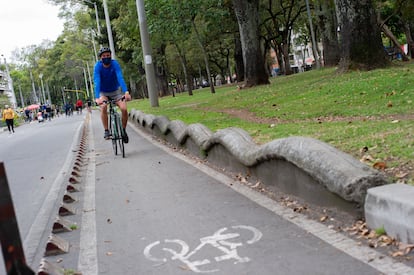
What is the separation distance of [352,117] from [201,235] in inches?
240

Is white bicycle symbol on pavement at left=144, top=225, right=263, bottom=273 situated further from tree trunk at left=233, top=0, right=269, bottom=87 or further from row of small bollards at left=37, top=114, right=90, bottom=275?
tree trunk at left=233, top=0, right=269, bottom=87

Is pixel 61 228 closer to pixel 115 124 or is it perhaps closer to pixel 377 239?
pixel 377 239

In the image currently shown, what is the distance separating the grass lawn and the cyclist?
2.16 meters

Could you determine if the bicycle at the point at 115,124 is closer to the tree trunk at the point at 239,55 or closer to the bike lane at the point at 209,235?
the bike lane at the point at 209,235

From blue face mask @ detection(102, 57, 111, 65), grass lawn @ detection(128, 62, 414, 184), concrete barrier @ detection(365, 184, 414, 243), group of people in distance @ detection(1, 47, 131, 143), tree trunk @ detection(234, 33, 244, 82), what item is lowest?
concrete barrier @ detection(365, 184, 414, 243)

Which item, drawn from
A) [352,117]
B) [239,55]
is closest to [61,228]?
[352,117]

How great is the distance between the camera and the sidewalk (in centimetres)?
412

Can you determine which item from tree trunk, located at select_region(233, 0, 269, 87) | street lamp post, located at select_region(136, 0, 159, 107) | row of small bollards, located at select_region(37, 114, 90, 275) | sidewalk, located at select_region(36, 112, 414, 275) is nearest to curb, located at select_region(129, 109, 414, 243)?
sidewalk, located at select_region(36, 112, 414, 275)

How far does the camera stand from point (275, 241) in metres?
4.65

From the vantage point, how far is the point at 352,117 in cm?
1027

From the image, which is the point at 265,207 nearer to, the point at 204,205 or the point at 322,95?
the point at 204,205

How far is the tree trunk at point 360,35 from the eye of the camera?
1600cm

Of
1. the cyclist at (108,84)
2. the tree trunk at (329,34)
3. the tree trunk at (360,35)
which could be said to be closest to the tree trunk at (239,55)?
the tree trunk at (329,34)

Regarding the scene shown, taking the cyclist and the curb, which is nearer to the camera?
the curb
